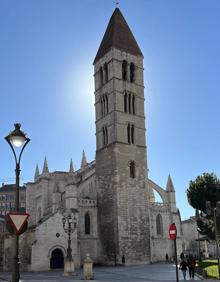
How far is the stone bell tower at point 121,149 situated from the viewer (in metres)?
47.3

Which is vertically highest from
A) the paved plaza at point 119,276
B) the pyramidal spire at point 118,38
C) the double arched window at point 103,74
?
the pyramidal spire at point 118,38

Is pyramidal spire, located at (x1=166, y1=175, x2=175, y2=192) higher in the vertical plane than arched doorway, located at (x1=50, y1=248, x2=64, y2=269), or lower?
higher

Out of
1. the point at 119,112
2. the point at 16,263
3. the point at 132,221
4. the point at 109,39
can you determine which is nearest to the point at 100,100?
the point at 119,112

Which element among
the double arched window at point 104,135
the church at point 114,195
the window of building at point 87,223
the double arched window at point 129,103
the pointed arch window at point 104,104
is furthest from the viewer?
the pointed arch window at point 104,104

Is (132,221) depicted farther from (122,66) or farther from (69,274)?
(122,66)

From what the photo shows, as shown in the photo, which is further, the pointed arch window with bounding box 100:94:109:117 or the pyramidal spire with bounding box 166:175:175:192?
the pyramidal spire with bounding box 166:175:175:192

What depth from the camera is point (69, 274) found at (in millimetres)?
32906

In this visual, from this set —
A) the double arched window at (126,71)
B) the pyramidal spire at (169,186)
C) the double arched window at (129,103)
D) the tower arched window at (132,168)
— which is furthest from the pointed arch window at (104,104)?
the pyramidal spire at (169,186)

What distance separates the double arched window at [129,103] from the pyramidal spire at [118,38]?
606cm

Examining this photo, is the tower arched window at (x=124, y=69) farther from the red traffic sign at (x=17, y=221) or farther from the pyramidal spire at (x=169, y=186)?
the red traffic sign at (x=17, y=221)

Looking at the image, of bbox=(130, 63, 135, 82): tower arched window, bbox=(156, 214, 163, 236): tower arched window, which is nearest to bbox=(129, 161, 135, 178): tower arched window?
bbox=(156, 214, 163, 236): tower arched window

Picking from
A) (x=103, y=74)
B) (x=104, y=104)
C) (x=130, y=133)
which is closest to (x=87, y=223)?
(x=130, y=133)

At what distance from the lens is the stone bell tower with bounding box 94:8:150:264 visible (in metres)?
47.3

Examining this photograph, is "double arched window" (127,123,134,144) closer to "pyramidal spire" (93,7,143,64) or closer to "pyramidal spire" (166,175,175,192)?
"pyramidal spire" (166,175,175,192)
